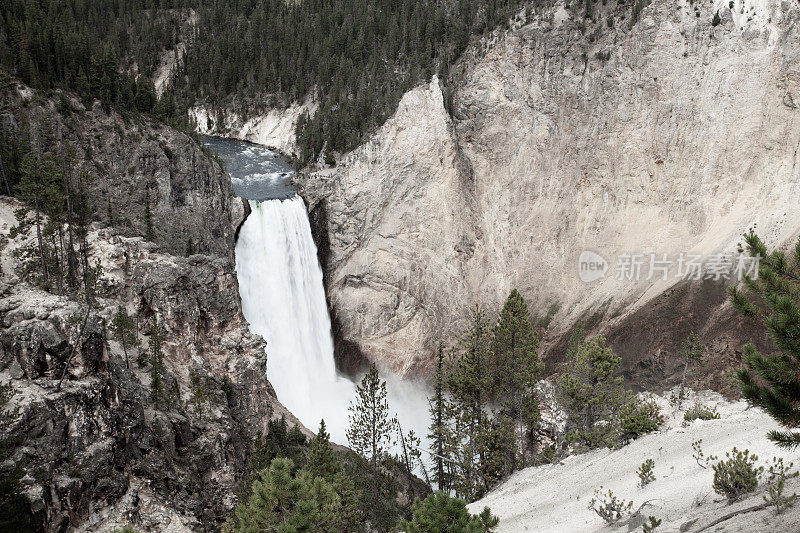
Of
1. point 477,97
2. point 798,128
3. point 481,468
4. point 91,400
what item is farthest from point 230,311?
point 798,128

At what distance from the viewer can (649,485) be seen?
58.5ft

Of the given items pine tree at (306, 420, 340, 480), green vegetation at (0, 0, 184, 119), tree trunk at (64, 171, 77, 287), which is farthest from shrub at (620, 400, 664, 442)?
green vegetation at (0, 0, 184, 119)

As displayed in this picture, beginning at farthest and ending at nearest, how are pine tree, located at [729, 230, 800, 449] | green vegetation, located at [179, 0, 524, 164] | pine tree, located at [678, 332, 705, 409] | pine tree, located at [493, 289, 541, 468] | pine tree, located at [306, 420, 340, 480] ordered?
green vegetation, located at [179, 0, 524, 164]
pine tree, located at [678, 332, 705, 409]
pine tree, located at [493, 289, 541, 468]
pine tree, located at [306, 420, 340, 480]
pine tree, located at [729, 230, 800, 449]

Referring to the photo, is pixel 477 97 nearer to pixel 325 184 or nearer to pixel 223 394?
pixel 325 184

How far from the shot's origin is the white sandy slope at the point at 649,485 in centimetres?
1447

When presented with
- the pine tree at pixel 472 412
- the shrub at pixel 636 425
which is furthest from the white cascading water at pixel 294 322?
the shrub at pixel 636 425

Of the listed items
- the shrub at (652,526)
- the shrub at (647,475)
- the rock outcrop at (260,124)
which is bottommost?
the shrub at (652,526)

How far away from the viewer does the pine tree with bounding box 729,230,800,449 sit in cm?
918

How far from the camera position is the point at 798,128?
38938 millimetres

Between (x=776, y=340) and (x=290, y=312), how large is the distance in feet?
123

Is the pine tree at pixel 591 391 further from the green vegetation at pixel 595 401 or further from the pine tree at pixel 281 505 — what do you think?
the pine tree at pixel 281 505

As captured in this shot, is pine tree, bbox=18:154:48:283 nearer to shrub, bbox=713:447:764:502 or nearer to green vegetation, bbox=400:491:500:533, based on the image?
green vegetation, bbox=400:491:500:533

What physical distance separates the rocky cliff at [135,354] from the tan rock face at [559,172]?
1173cm

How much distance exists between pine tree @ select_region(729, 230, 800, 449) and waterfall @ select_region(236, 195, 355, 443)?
109 ft
